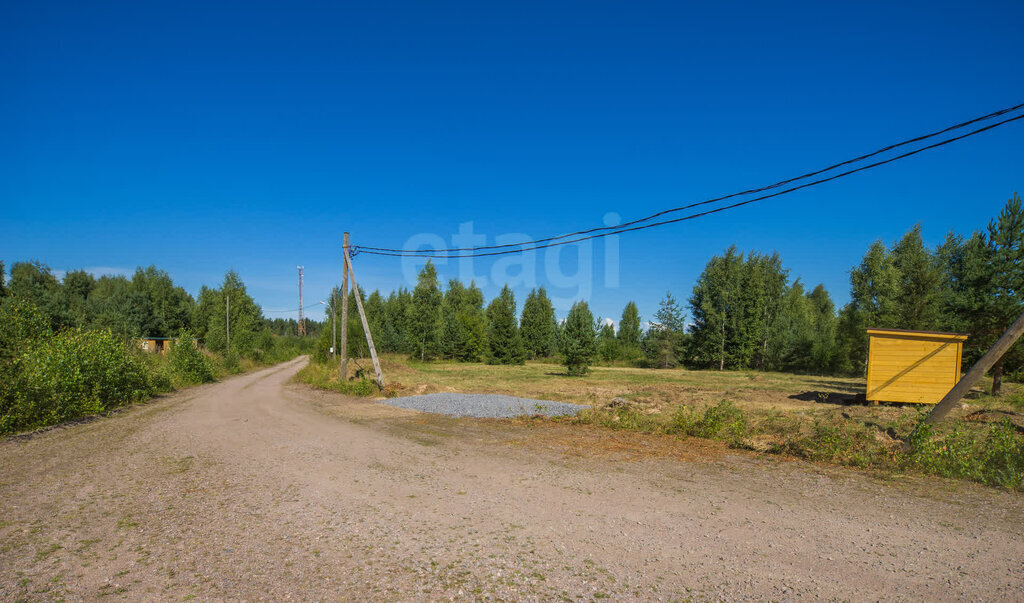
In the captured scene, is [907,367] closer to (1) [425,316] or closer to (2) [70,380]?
(2) [70,380]

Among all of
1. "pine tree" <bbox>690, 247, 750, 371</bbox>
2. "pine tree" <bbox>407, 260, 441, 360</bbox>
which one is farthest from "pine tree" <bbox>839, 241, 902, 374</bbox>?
"pine tree" <bbox>407, 260, 441, 360</bbox>

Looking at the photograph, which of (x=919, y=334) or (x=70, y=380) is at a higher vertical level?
(x=919, y=334)

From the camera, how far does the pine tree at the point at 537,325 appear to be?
61344mm

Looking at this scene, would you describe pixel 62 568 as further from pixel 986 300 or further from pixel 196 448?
pixel 986 300

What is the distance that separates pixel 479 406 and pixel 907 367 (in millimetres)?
14489

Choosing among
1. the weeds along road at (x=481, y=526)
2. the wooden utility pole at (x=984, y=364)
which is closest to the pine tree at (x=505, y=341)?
the weeds along road at (x=481, y=526)

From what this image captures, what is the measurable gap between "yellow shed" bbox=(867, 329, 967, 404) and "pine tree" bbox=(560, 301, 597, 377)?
52.6 feet

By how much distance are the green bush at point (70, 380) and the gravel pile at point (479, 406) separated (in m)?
7.62

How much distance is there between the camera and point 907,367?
15.4 metres

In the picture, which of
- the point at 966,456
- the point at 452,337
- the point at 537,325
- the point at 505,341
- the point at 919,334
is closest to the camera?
the point at 966,456

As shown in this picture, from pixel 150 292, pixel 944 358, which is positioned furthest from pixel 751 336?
pixel 150 292

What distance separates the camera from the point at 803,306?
56281 millimetres

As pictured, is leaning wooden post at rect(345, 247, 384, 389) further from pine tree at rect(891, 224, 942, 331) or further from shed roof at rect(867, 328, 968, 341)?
pine tree at rect(891, 224, 942, 331)

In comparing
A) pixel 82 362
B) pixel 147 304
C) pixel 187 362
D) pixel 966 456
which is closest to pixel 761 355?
pixel 966 456
